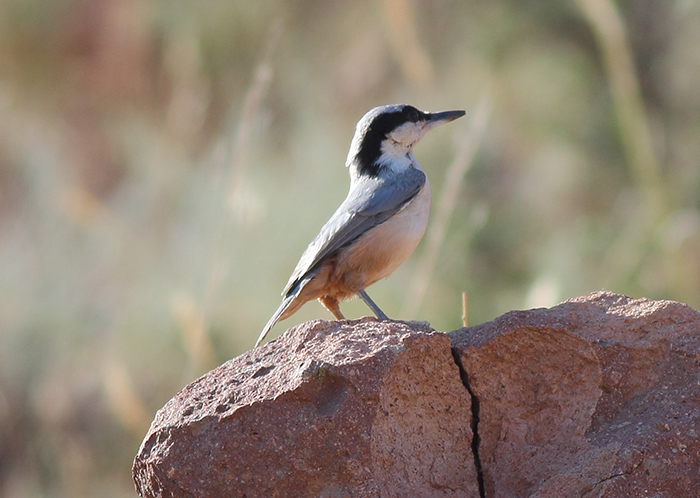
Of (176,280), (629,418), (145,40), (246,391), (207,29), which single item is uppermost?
(145,40)

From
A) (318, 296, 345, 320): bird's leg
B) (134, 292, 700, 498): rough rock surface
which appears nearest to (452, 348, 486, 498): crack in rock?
(134, 292, 700, 498): rough rock surface

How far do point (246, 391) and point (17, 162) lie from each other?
11731mm

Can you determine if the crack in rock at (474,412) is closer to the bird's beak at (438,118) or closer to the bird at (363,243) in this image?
the bird at (363,243)

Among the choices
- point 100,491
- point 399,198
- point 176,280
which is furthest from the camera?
point 176,280

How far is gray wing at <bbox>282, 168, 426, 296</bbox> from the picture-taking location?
174 inches

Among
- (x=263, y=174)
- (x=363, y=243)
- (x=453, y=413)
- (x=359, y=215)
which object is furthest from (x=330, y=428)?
(x=263, y=174)

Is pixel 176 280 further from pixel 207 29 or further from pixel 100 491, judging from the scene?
pixel 207 29

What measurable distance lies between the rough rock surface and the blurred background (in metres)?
1.49

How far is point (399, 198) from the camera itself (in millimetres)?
4621

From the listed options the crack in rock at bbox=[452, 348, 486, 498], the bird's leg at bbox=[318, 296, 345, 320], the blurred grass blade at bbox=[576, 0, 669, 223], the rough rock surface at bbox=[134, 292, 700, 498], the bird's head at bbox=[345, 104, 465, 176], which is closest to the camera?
the rough rock surface at bbox=[134, 292, 700, 498]

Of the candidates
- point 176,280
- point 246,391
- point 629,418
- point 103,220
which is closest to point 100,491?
point 176,280

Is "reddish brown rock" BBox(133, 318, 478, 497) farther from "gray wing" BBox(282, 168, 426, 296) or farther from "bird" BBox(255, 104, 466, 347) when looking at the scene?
"gray wing" BBox(282, 168, 426, 296)

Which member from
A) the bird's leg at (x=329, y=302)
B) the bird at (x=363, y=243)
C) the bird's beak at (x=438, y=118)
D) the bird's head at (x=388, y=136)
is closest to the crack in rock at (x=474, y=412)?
the bird at (x=363, y=243)

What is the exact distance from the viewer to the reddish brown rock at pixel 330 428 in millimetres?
2717
